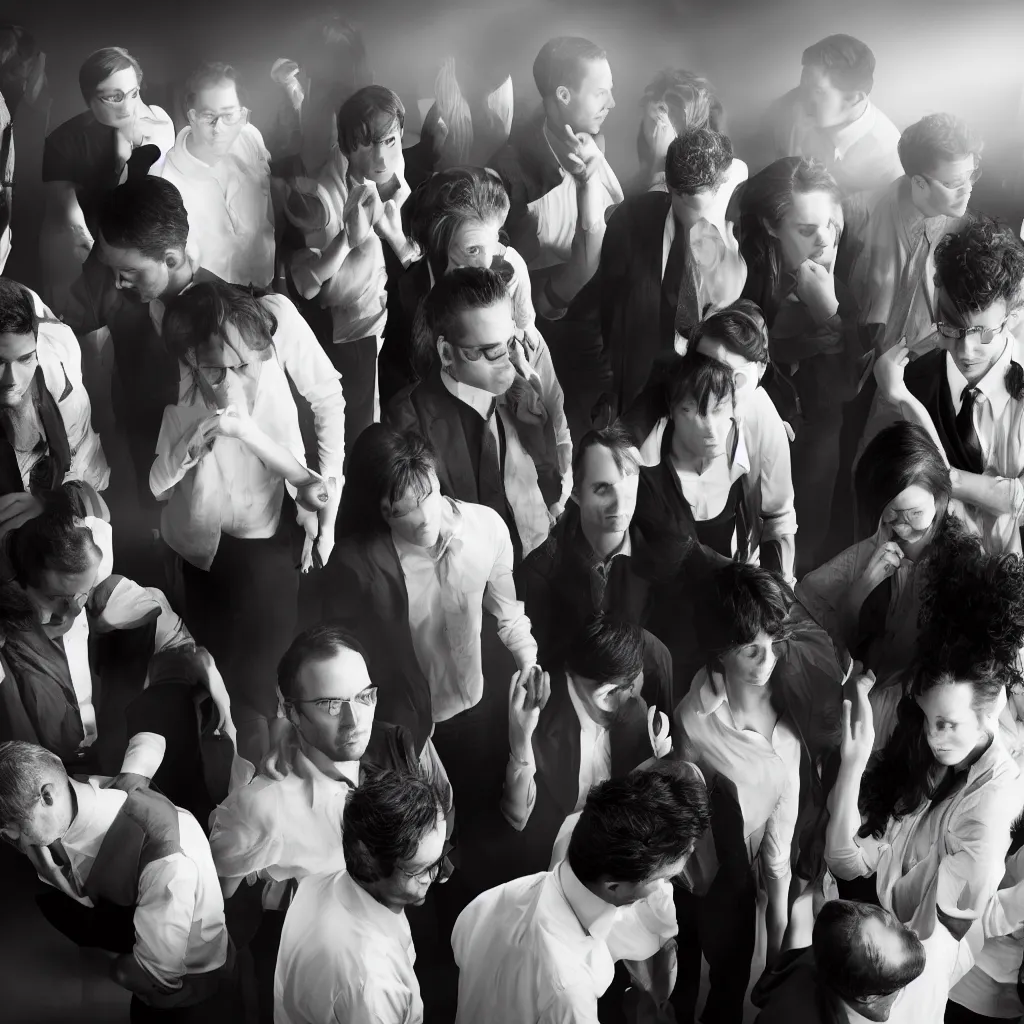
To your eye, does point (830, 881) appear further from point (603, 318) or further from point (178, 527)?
point (178, 527)

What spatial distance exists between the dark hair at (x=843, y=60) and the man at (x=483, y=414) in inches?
36.6

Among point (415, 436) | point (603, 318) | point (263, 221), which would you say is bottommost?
point (415, 436)

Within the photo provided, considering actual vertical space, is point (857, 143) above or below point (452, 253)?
above

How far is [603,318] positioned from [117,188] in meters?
1.12

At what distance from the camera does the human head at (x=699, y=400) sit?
9.12 ft

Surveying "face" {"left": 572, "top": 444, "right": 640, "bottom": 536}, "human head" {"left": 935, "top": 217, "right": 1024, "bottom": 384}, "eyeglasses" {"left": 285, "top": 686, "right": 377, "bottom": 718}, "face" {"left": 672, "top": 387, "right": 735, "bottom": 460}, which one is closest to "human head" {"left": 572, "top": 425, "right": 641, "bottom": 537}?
"face" {"left": 572, "top": 444, "right": 640, "bottom": 536}

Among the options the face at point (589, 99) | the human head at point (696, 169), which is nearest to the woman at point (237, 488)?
the face at point (589, 99)

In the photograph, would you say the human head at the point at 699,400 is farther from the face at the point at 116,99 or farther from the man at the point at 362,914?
the face at the point at 116,99

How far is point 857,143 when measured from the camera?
Result: 283cm

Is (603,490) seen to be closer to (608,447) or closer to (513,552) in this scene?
(608,447)

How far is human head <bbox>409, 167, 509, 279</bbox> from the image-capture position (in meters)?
2.66

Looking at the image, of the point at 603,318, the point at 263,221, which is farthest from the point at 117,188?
the point at 603,318

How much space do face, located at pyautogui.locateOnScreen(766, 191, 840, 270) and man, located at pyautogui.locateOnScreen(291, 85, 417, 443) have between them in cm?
89

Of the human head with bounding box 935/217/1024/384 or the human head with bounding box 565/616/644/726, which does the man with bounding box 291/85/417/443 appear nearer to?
the human head with bounding box 565/616/644/726
